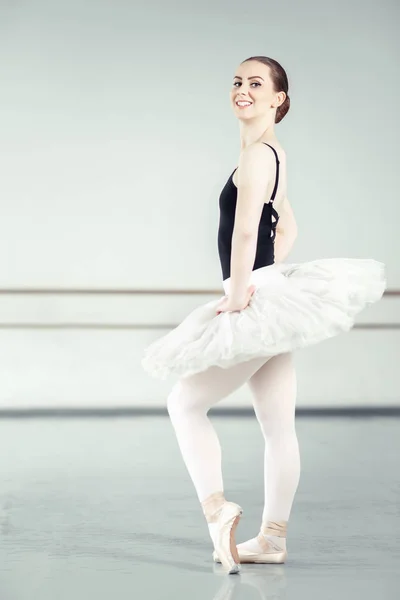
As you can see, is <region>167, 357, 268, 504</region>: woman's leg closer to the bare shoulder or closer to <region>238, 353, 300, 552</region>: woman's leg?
<region>238, 353, 300, 552</region>: woman's leg

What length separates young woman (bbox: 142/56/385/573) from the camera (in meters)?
1.88

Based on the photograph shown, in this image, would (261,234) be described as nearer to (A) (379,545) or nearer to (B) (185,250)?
(A) (379,545)

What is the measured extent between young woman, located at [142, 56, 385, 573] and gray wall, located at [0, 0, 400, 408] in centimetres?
301

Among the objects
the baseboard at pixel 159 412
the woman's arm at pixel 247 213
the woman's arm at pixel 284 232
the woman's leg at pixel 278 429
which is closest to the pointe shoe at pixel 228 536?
the woman's leg at pixel 278 429

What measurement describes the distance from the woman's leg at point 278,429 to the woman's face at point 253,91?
518 millimetres

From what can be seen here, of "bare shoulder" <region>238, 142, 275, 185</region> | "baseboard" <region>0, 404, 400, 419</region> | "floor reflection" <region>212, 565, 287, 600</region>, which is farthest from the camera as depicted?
"baseboard" <region>0, 404, 400, 419</region>

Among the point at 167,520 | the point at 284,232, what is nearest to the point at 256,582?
the point at 167,520

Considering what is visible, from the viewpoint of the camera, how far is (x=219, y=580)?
1.92 m

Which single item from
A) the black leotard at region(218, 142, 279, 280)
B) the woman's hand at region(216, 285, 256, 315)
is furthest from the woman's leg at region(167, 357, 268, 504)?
the black leotard at region(218, 142, 279, 280)

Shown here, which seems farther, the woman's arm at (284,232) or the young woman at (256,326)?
the woman's arm at (284,232)

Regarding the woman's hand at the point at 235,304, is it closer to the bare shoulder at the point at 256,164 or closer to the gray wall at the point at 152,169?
the bare shoulder at the point at 256,164

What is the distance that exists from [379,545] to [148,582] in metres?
0.60

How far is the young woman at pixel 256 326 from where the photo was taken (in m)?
1.88


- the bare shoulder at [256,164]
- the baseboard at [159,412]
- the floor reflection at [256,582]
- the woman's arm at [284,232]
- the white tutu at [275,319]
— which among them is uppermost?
the bare shoulder at [256,164]
